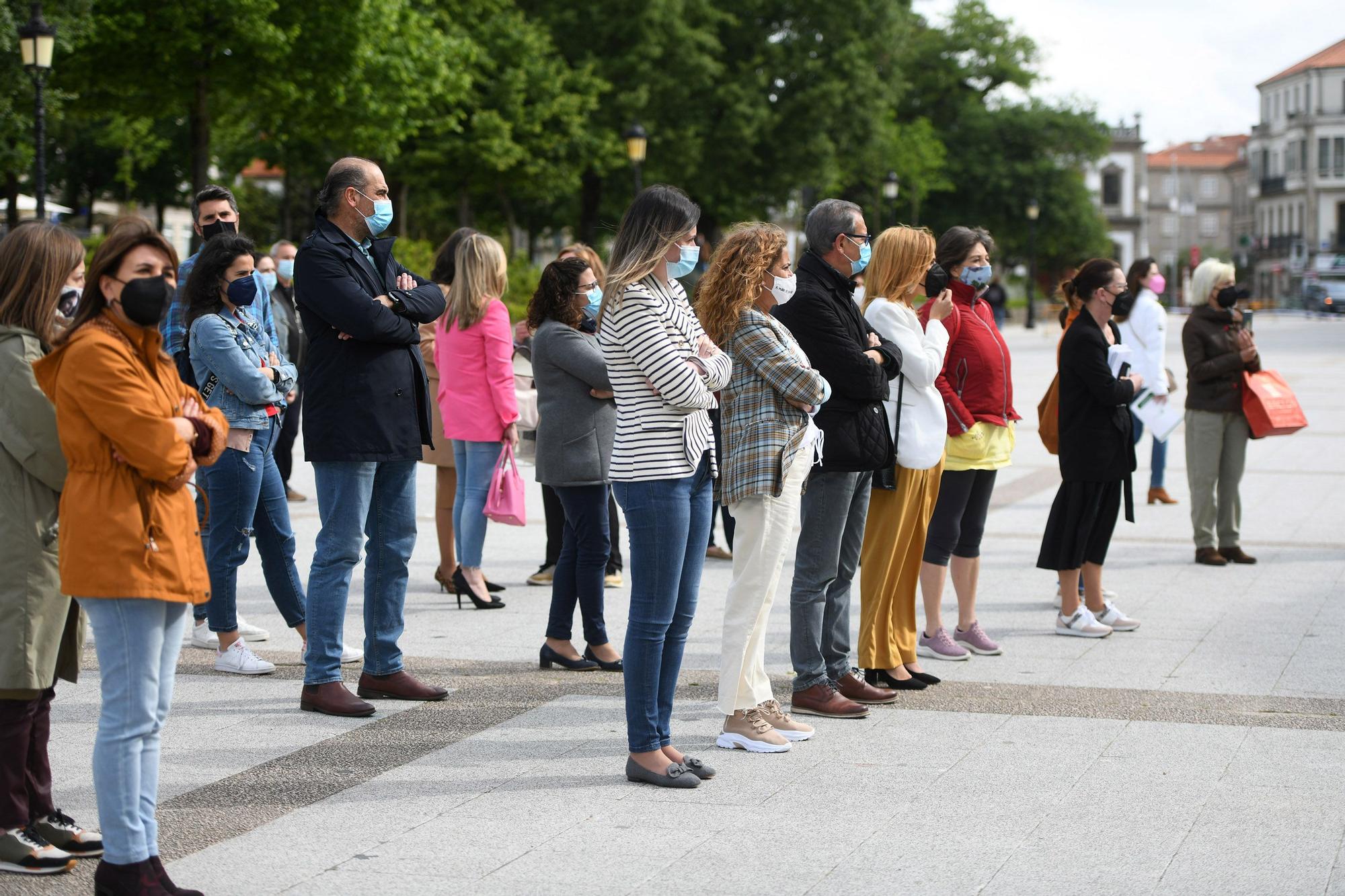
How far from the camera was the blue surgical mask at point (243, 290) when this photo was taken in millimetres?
6230

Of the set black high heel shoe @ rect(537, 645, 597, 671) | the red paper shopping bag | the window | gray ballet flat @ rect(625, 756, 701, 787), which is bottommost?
black high heel shoe @ rect(537, 645, 597, 671)

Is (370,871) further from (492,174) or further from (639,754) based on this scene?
(492,174)

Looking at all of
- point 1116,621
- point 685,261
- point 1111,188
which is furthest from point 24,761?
point 1111,188

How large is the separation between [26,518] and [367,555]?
1.93 metres

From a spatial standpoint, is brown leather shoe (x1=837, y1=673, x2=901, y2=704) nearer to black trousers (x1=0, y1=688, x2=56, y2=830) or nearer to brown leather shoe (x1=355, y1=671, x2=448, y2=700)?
brown leather shoe (x1=355, y1=671, x2=448, y2=700)

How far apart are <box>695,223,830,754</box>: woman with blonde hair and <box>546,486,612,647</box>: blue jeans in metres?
1.33

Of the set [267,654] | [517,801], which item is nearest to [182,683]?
[267,654]

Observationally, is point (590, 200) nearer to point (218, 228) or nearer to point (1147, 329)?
point (1147, 329)

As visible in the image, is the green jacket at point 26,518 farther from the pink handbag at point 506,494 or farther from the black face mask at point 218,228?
the pink handbag at point 506,494

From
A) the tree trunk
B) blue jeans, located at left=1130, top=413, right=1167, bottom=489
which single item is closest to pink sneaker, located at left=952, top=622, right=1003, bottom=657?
blue jeans, located at left=1130, top=413, right=1167, bottom=489

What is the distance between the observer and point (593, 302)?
7.22 metres

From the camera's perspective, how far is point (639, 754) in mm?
5176

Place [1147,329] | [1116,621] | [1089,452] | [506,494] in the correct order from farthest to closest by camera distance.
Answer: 1. [1147,329]
2. [506,494]
3. [1116,621]
4. [1089,452]

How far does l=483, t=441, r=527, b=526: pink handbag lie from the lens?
8234 millimetres
